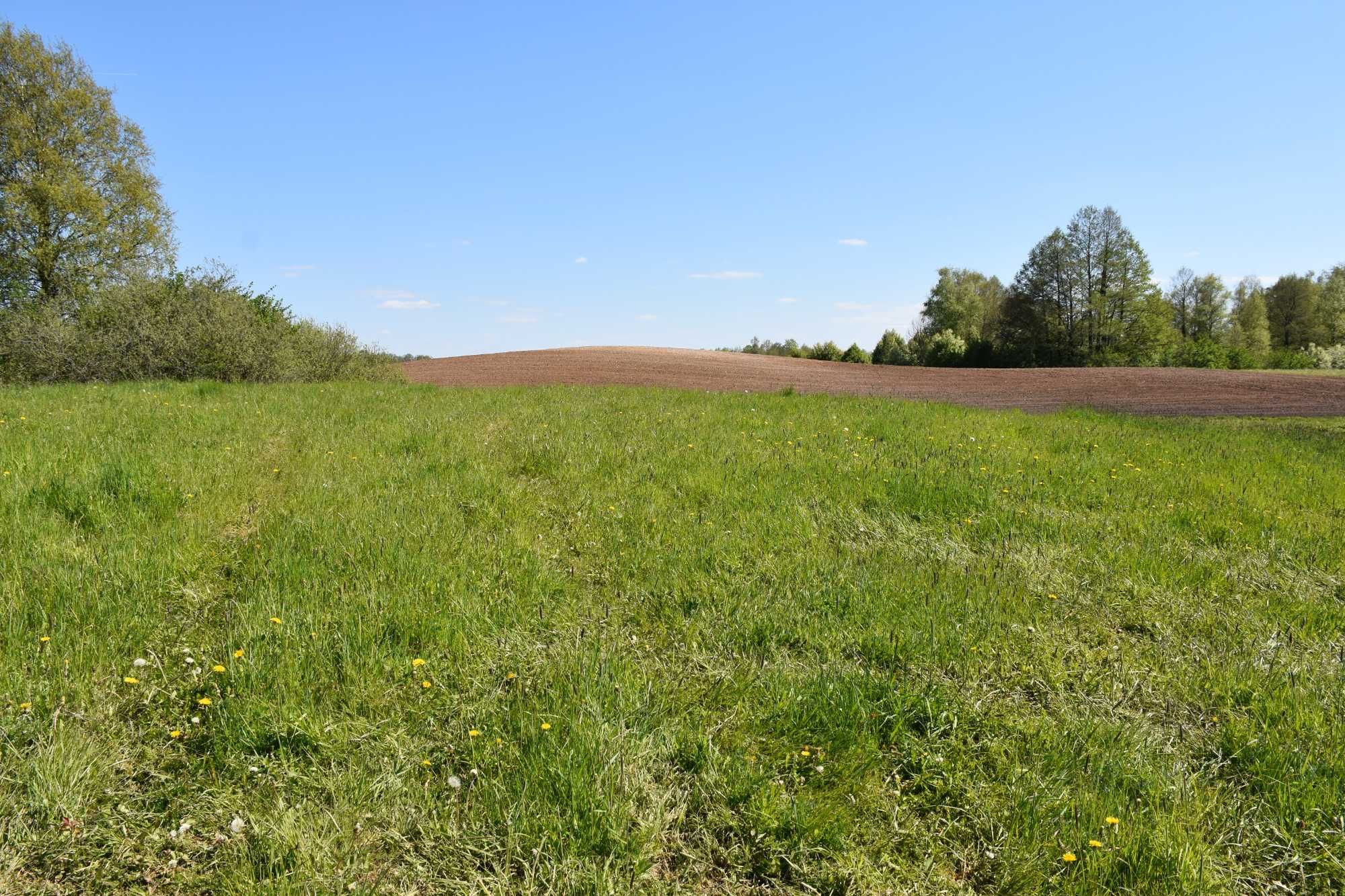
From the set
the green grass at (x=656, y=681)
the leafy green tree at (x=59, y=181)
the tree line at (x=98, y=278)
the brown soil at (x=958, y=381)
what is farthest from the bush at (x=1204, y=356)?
the leafy green tree at (x=59, y=181)

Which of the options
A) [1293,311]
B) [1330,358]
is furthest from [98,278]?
[1293,311]

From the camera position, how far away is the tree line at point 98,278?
1734 cm

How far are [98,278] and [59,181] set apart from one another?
3.57 metres

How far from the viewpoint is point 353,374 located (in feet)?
71.0

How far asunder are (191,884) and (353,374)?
21165 mm

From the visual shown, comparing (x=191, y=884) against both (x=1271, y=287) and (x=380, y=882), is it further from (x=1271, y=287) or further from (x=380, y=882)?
(x=1271, y=287)

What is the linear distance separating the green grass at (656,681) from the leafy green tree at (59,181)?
2561 cm

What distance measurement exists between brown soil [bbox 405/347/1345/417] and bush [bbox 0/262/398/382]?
524 centimetres

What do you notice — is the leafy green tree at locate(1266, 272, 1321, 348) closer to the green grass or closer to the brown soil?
the brown soil

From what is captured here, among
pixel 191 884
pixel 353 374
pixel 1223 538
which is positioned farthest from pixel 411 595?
pixel 353 374

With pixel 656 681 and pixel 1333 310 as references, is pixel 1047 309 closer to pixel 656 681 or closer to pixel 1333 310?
pixel 1333 310

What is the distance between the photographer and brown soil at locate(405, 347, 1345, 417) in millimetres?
19969

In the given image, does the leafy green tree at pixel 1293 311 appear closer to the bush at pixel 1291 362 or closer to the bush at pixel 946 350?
the bush at pixel 1291 362

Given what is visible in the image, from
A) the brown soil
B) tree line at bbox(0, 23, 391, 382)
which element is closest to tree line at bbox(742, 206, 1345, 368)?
the brown soil
